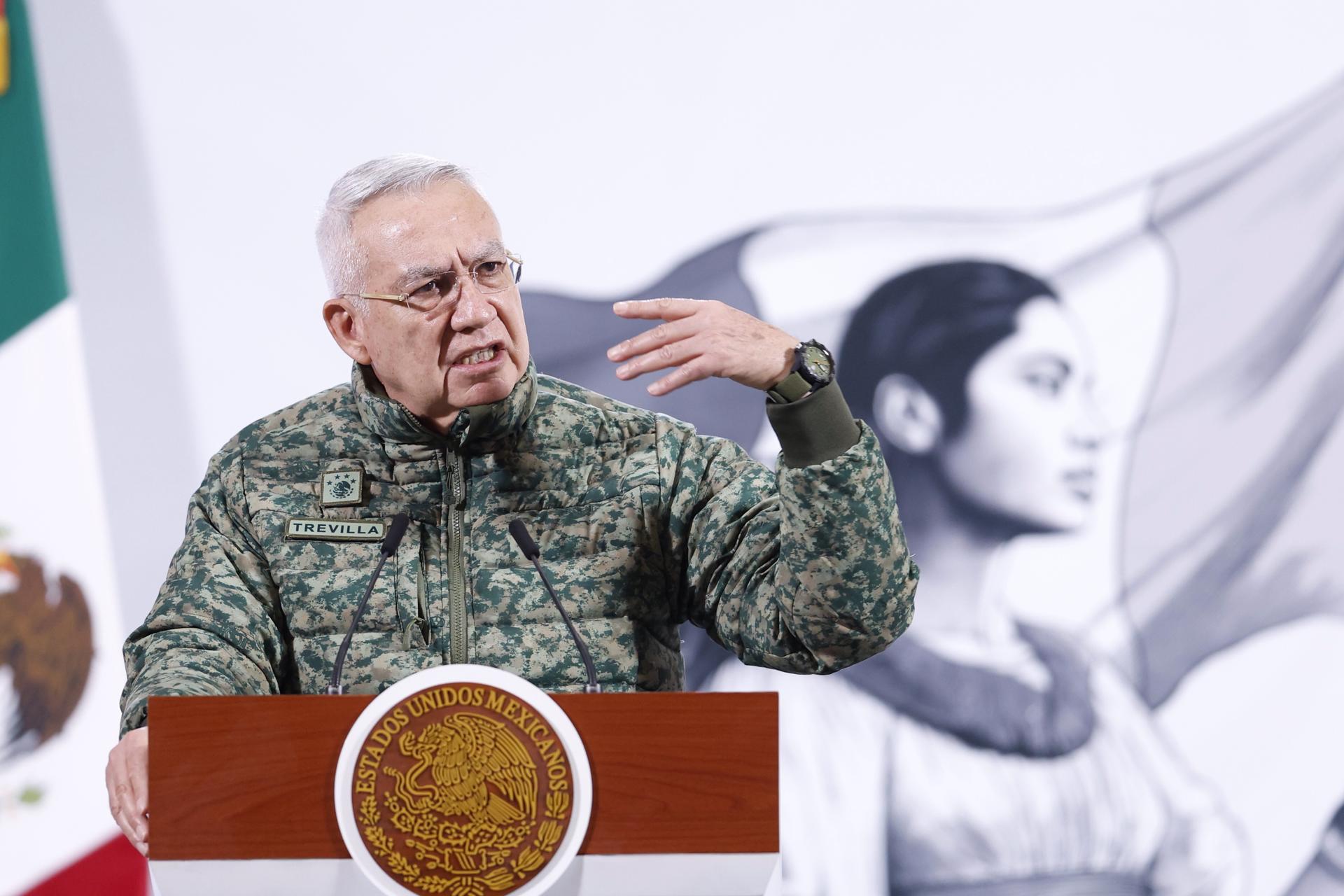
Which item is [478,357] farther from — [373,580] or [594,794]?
[594,794]

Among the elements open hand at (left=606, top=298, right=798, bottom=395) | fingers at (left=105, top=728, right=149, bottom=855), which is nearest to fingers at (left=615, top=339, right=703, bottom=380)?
open hand at (left=606, top=298, right=798, bottom=395)

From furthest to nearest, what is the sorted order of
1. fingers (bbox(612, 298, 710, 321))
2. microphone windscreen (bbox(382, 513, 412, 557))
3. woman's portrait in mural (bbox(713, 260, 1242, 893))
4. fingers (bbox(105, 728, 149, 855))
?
woman's portrait in mural (bbox(713, 260, 1242, 893))
microphone windscreen (bbox(382, 513, 412, 557))
fingers (bbox(612, 298, 710, 321))
fingers (bbox(105, 728, 149, 855))

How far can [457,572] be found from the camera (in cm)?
167

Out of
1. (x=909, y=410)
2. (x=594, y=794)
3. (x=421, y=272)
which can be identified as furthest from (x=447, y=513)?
(x=909, y=410)

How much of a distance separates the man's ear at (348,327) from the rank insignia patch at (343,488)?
0.52 feet

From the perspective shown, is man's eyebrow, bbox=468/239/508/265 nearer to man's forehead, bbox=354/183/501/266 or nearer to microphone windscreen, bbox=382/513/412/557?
man's forehead, bbox=354/183/501/266

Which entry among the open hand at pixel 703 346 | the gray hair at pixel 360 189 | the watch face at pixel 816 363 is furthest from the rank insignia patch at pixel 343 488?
the watch face at pixel 816 363

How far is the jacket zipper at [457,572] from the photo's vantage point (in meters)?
1.66

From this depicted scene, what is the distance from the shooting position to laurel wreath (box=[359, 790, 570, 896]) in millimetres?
1114

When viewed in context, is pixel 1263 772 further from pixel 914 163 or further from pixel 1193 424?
pixel 914 163

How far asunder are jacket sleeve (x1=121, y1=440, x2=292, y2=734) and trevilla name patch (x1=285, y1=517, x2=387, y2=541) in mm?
85

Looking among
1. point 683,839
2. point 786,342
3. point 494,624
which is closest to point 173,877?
point 683,839

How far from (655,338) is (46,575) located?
1931 mm

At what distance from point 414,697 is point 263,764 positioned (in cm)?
15
